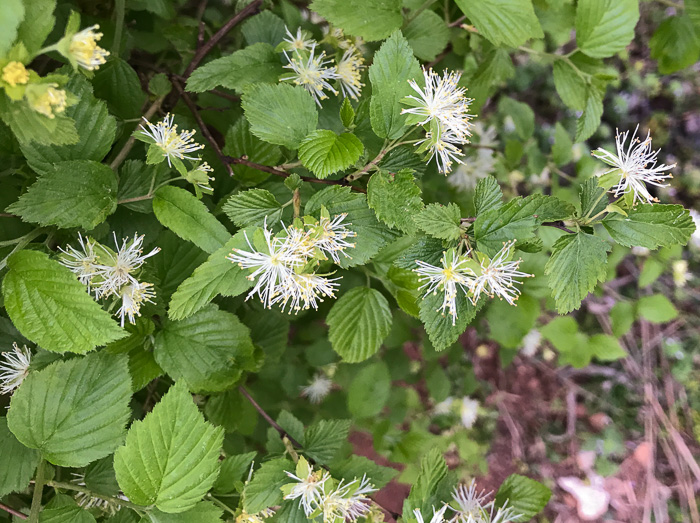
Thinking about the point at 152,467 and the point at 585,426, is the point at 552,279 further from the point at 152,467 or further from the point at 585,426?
the point at 585,426

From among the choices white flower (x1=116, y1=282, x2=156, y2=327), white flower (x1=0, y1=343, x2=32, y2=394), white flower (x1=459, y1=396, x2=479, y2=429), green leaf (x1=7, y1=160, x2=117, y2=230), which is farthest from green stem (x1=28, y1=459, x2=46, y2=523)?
white flower (x1=459, y1=396, x2=479, y2=429)

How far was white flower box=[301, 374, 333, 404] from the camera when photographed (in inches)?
57.9

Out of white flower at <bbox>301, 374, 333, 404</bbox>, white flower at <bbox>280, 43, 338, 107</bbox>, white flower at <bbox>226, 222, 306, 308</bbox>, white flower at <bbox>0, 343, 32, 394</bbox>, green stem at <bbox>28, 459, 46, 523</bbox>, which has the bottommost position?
white flower at <bbox>301, 374, 333, 404</bbox>

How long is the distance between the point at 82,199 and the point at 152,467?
1.22 ft

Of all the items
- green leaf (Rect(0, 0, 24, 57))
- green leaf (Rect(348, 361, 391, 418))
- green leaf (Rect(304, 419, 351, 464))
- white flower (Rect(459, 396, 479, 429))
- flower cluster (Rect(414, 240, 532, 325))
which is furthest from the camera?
white flower (Rect(459, 396, 479, 429))

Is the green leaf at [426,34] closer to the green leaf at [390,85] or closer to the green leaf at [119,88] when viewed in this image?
the green leaf at [390,85]

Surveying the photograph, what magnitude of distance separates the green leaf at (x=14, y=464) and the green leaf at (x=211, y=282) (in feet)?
1.03

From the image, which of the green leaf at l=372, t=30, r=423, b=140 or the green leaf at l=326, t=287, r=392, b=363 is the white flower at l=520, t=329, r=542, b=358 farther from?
the green leaf at l=372, t=30, r=423, b=140

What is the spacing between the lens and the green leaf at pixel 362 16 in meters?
0.69

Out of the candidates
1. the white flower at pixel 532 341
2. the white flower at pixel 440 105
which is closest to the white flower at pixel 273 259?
the white flower at pixel 440 105

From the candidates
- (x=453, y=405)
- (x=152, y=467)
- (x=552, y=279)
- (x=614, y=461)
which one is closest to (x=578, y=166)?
(x=552, y=279)

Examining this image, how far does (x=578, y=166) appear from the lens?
124cm

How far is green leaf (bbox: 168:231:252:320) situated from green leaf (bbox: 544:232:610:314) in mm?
394

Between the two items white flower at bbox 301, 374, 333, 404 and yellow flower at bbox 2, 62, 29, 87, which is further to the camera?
white flower at bbox 301, 374, 333, 404
